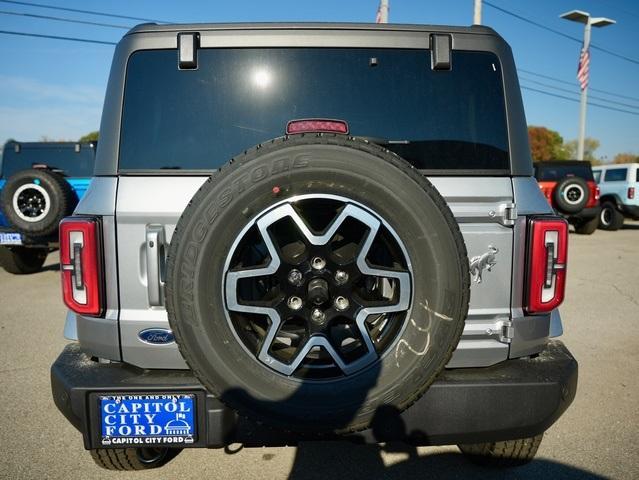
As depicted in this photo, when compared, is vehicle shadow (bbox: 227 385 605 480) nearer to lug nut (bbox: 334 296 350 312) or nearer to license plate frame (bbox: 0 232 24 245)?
lug nut (bbox: 334 296 350 312)

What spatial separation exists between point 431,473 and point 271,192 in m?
1.72

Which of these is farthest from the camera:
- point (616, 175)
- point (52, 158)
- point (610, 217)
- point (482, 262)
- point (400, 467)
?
point (610, 217)

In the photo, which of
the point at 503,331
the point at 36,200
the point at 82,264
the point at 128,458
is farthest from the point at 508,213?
the point at 36,200

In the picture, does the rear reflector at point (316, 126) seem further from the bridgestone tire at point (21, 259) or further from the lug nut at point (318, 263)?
the bridgestone tire at point (21, 259)

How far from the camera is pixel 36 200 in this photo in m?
6.13

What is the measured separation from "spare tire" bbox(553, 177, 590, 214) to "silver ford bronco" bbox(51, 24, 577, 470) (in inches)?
418

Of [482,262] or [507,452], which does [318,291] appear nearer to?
[482,262]

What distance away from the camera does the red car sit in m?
11.4

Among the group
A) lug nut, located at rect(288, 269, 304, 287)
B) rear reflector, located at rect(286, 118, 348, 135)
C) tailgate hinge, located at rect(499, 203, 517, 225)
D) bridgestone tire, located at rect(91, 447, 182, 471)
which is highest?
rear reflector, located at rect(286, 118, 348, 135)

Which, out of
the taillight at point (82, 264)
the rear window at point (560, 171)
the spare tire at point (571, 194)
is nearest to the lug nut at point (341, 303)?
the taillight at point (82, 264)

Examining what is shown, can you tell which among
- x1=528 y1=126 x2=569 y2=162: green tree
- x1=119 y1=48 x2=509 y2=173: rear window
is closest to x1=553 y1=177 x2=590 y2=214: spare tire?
x1=119 y1=48 x2=509 y2=173: rear window

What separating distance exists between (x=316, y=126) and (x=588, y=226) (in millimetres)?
13515

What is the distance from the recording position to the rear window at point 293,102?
6.42 ft

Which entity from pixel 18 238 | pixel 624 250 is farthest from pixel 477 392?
pixel 624 250
